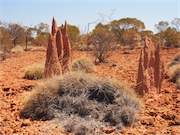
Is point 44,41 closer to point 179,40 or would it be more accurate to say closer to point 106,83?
point 179,40

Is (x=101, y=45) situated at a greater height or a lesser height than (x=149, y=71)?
greater

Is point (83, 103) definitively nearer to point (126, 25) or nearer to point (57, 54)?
point (57, 54)

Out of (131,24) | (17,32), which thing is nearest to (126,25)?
(131,24)

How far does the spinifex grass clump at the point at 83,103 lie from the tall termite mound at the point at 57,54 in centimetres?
103

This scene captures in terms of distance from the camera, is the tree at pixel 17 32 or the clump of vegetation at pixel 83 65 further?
the tree at pixel 17 32

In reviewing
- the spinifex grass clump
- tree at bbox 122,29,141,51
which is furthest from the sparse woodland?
tree at bbox 122,29,141,51

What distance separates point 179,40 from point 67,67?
60.2ft

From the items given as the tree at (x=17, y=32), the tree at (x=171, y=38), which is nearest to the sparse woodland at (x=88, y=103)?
the tree at (x=171, y=38)

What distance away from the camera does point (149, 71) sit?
5.83 m

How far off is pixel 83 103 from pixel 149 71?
199 cm

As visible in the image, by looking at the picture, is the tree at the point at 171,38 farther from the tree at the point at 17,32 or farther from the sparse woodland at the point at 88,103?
the sparse woodland at the point at 88,103

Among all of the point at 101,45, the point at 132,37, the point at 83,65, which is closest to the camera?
the point at 83,65

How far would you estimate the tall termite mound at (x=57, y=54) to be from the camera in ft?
20.9

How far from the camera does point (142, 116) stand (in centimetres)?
461
